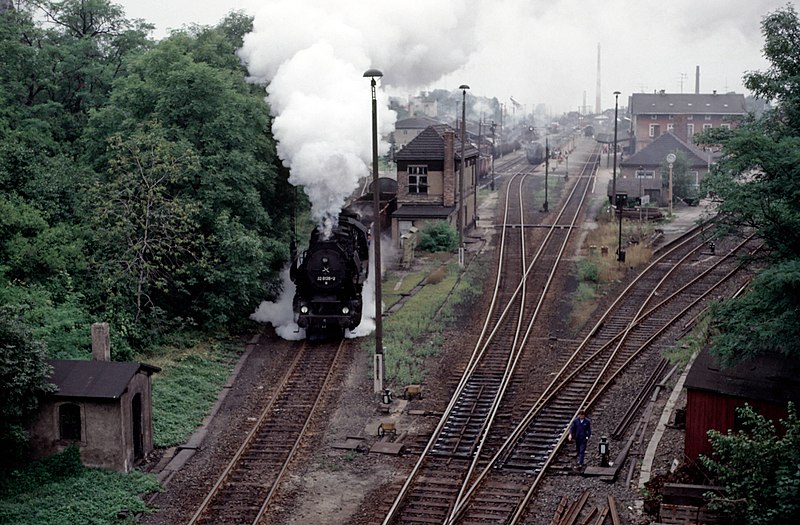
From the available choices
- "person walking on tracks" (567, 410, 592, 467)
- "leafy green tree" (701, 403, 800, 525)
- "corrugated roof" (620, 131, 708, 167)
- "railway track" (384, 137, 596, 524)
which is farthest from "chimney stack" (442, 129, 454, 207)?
"leafy green tree" (701, 403, 800, 525)

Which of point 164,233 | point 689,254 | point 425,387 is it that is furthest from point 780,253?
point 689,254

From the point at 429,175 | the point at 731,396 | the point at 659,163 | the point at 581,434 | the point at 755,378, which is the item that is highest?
the point at 659,163

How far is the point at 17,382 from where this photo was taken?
54.4 ft

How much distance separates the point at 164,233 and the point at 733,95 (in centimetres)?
8400

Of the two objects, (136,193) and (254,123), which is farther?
(254,123)

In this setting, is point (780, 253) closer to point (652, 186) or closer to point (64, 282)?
point (64, 282)

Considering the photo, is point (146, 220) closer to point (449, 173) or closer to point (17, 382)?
point (17, 382)

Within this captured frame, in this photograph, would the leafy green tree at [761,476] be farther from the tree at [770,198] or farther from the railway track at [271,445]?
the railway track at [271,445]

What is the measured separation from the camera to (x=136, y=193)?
26.8m

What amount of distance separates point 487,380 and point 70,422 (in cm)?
1037

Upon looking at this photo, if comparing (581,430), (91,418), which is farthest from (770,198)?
(91,418)

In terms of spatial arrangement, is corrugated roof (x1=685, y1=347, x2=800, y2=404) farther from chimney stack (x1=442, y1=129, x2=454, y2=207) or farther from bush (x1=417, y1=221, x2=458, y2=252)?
chimney stack (x1=442, y1=129, x2=454, y2=207)

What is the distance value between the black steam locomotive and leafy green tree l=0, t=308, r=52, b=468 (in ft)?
29.8

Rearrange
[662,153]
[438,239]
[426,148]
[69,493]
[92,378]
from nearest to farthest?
[69,493], [92,378], [438,239], [426,148], [662,153]
